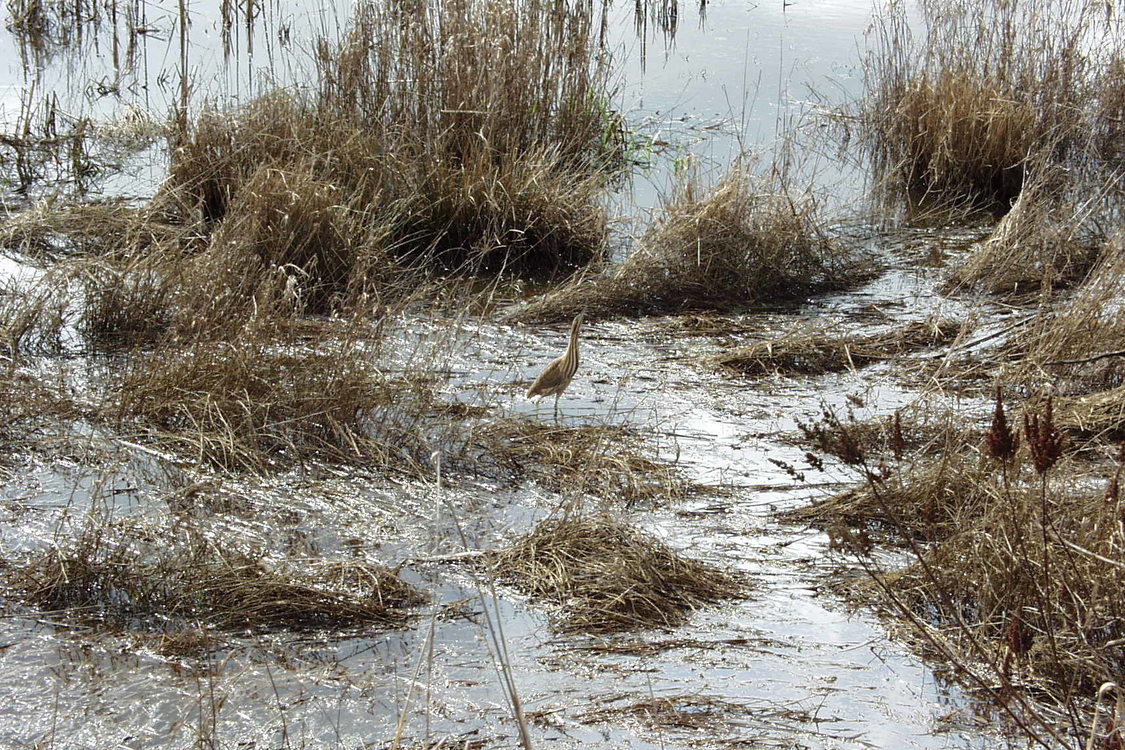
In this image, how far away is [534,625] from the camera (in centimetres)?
315

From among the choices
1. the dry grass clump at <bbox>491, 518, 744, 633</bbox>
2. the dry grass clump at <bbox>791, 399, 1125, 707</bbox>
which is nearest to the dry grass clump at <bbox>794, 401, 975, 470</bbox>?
the dry grass clump at <bbox>791, 399, 1125, 707</bbox>

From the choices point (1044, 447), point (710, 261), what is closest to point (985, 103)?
point (710, 261)

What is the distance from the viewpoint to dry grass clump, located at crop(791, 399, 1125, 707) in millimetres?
2633

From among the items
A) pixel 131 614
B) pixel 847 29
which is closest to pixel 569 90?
pixel 847 29

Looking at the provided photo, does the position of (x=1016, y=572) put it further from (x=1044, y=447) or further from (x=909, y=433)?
(x=909, y=433)

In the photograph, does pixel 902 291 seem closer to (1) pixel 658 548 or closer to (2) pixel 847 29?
(1) pixel 658 548

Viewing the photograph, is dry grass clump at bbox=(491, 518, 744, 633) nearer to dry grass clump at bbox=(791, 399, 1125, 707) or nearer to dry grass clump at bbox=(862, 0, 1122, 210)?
dry grass clump at bbox=(791, 399, 1125, 707)

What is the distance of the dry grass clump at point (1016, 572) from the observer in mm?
2633

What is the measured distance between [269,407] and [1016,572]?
2.48 metres

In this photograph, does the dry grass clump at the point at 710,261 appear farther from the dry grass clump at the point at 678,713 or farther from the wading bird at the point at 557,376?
the dry grass clump at the point at 678,713

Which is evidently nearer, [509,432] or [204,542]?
[204,542]

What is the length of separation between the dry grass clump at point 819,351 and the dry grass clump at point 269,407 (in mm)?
1487

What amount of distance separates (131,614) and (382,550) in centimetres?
72

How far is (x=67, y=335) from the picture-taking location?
532 centimetres
